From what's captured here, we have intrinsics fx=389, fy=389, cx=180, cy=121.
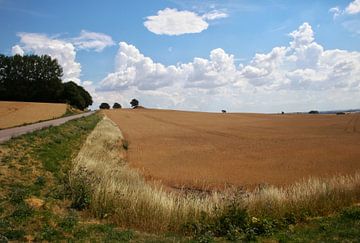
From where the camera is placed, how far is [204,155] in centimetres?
2666

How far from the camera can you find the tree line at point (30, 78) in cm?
9538

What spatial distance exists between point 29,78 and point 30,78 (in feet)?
0.77

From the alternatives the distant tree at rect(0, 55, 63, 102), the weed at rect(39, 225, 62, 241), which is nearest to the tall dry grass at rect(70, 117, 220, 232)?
the weed at rect(39, 225, 62, 241)

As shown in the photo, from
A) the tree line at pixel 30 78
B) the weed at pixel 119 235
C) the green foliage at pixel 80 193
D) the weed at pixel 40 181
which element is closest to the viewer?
the weed at pixel 119 235

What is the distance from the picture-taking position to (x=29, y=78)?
320 feet

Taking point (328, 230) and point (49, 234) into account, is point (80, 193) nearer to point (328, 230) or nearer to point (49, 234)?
point (49, 234)

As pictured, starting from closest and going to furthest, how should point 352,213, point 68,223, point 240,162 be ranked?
point 68,223 → point 352,213 → point 240,162

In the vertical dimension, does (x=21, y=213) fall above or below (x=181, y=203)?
above

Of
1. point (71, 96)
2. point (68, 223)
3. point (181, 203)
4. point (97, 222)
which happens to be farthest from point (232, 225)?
point (71, 96)

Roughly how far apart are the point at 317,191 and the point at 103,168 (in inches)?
339

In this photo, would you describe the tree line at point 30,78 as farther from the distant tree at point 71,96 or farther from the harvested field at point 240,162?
the harvested field at point 240,162

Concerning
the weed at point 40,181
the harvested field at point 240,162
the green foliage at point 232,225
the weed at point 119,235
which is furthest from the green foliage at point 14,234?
the harvested field at point 240,162

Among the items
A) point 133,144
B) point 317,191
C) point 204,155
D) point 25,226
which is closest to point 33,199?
point 25,226

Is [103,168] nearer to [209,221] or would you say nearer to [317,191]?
[209,221]
